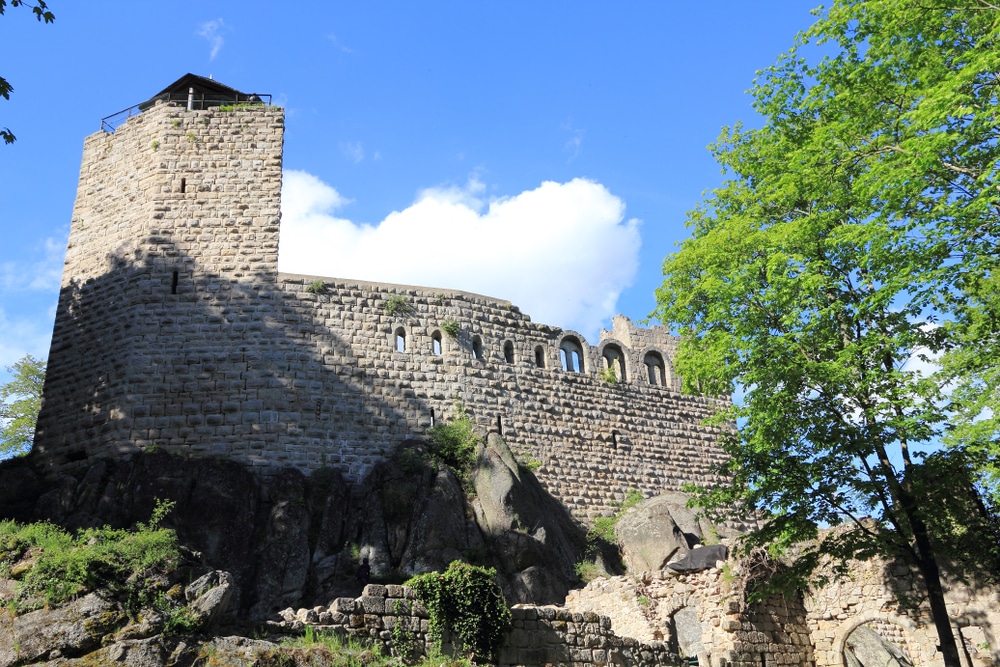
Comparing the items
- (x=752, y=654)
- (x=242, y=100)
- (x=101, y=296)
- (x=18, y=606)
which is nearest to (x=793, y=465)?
(x=752, y=654)

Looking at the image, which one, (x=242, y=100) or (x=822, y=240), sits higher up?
(x=242, y=100)

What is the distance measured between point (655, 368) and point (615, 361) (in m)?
1.53

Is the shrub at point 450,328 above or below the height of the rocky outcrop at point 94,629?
above

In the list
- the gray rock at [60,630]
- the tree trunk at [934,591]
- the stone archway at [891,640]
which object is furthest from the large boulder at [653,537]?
the gray rock at [60,630]

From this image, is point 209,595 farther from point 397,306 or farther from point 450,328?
point 450,328

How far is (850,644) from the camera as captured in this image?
23781 mm

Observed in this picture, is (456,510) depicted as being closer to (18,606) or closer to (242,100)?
(18,606)

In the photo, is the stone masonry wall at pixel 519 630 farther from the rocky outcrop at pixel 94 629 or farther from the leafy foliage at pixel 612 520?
the leafy foliage at pixel 612 520

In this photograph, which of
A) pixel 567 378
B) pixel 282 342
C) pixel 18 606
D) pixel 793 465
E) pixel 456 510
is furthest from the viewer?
pixel 567 378

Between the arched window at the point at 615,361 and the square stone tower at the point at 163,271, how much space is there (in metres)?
10.3

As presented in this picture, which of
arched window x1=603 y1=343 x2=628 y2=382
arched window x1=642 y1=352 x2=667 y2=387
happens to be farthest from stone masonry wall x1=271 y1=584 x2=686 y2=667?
arched window x1=642 y1=352 x2=667 y2=387

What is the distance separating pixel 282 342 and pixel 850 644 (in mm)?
16461

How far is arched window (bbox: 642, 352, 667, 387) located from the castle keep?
0.33 m

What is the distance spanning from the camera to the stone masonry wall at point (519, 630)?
1185 centimetres
